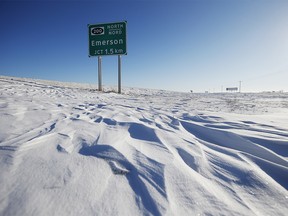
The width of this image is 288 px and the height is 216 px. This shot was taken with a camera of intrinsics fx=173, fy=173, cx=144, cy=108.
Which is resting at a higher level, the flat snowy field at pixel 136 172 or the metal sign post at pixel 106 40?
the metal sign post at pixel 106 40

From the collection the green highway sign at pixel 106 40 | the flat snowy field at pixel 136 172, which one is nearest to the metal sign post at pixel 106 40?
the green highway sign at pixel 106 40

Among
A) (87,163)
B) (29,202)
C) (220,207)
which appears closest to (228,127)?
(220,207)

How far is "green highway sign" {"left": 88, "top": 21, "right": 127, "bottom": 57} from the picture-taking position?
11.0 metres

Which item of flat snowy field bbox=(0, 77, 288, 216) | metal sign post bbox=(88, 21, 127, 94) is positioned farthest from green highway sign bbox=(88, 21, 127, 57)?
flat snowy field bbox=(0, 77, 288, 216)

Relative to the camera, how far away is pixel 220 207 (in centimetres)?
101

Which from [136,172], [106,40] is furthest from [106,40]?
[136,172]

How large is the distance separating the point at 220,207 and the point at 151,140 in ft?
3.29

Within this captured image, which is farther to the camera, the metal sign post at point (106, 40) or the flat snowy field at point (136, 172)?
the metal sign post at point (106, 40)

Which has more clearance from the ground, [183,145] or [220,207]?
[183,145]

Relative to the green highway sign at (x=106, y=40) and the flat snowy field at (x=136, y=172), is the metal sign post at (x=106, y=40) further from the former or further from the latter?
the flat snowy field at (x=136, y=172)

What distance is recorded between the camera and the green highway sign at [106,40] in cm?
1098

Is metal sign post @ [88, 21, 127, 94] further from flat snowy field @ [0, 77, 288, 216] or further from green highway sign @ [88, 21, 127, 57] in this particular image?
flat snowy field @ [0, 77, 288, 216]

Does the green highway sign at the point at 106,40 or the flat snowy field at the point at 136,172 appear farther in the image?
the green highway sign at the point at 106,40

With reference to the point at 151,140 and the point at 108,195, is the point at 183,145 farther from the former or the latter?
the point at 108,195
